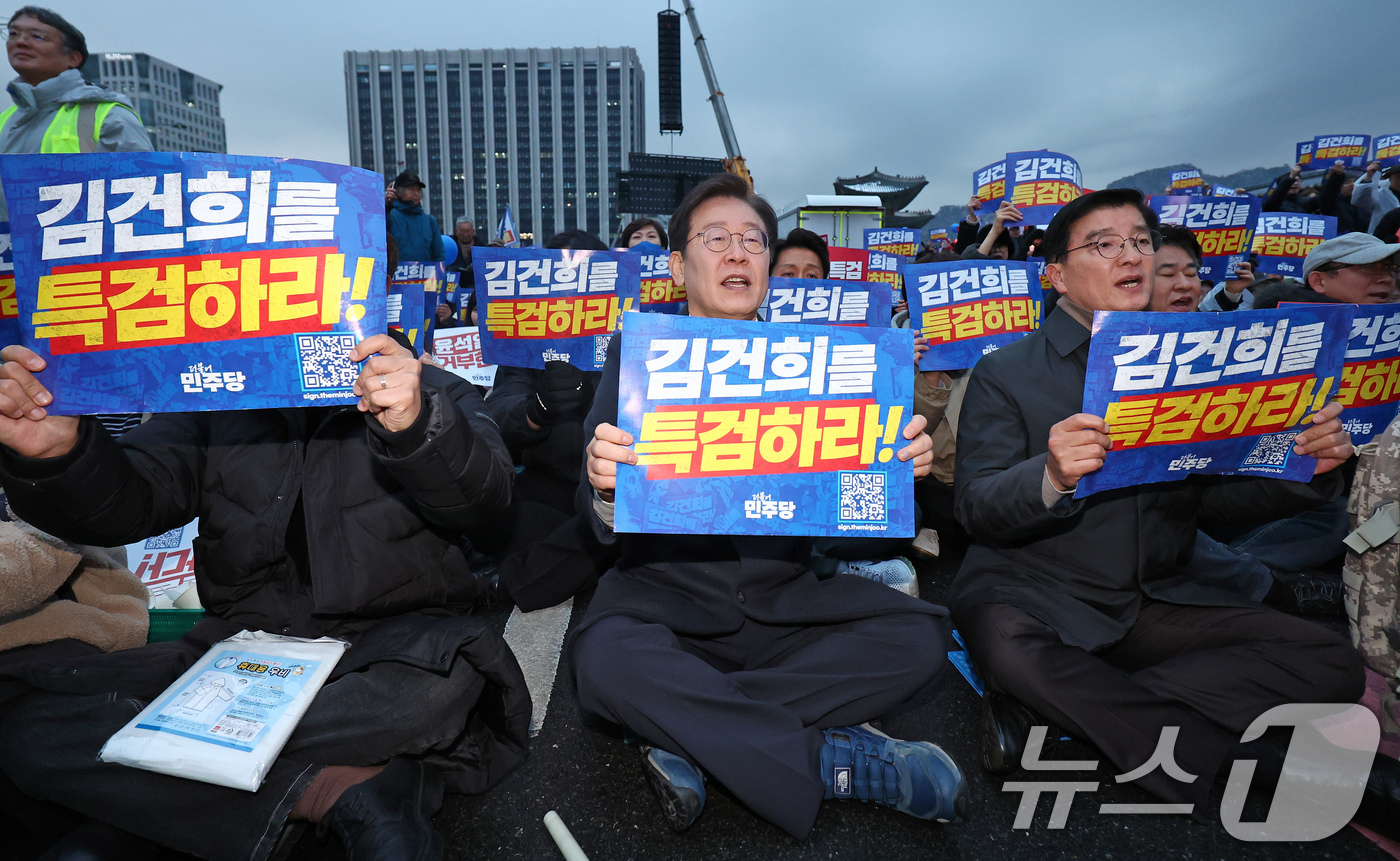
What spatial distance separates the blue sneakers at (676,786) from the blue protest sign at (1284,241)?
6.84 meters

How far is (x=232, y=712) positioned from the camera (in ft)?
4.81

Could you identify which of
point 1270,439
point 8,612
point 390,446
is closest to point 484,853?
point 390,446

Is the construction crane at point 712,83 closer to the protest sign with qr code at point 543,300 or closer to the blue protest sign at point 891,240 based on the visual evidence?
the blue protest sign at point 891,240

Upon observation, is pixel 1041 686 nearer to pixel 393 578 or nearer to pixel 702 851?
pixel 702 851

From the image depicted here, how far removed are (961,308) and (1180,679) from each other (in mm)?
2220

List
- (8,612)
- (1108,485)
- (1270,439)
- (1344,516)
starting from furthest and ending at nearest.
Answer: (1344,516) < (1270,439) < (1108,485) < (8,612)

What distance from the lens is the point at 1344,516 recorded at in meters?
3.14

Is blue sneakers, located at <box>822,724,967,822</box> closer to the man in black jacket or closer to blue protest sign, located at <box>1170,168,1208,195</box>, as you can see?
the man in black jacket

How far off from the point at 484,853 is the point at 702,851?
51 cm

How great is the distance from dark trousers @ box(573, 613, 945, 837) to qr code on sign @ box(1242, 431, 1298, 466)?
0.95 meters

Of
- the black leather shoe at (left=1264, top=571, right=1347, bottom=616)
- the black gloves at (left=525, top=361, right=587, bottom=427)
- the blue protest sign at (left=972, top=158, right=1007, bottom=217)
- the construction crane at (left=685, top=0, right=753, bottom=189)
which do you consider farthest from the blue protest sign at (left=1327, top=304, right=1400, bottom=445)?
the construction crane at (left=685, top=0, right=753, bottom=189)

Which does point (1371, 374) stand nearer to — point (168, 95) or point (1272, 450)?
point (1272, 450)

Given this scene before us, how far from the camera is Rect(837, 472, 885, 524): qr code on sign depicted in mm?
1651

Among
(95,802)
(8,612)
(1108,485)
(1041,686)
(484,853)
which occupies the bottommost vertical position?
(484,853)
